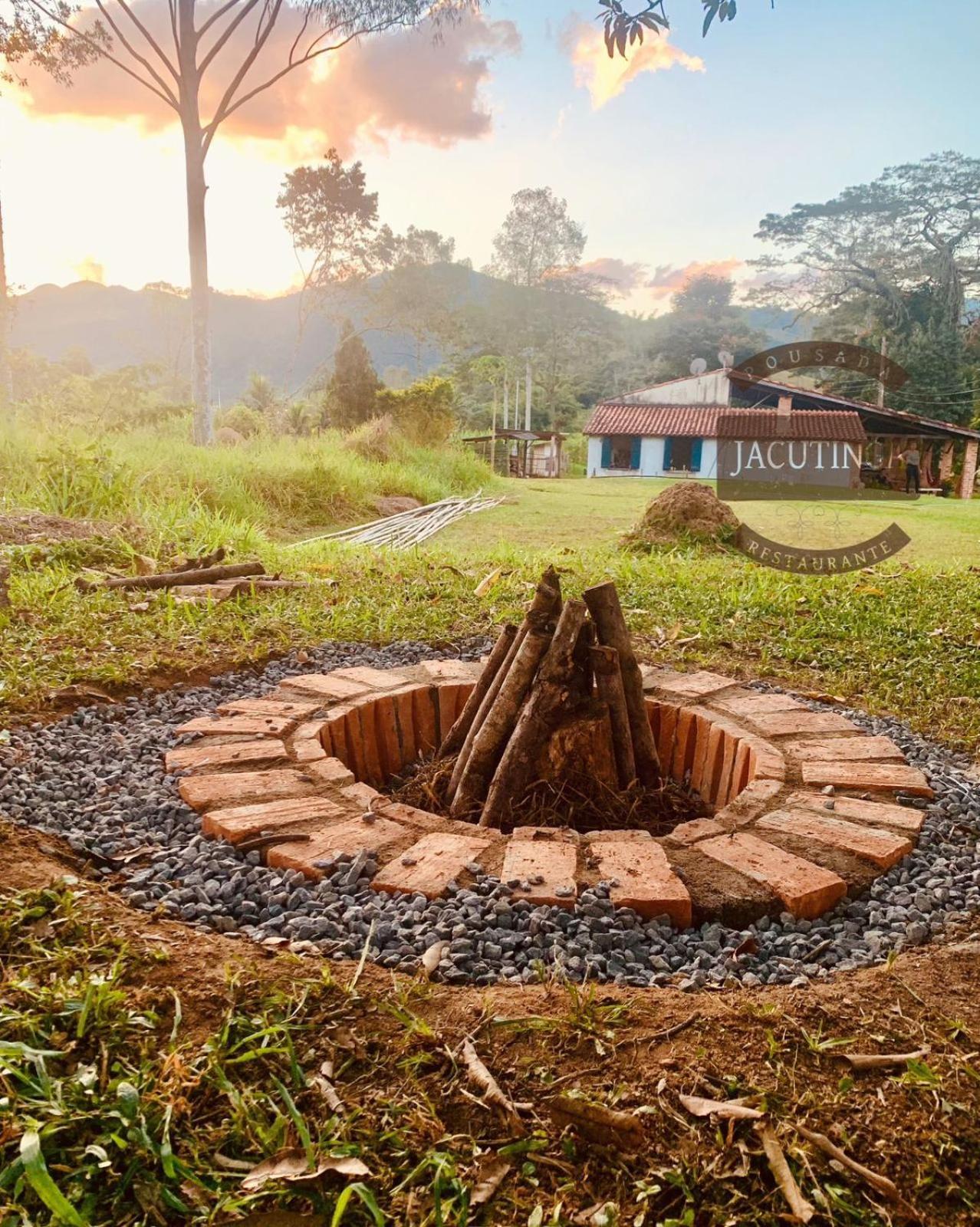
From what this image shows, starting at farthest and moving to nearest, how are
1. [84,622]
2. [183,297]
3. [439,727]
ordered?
[183,297] → [84,622] → [439,727]

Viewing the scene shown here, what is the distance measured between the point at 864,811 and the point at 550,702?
63cm

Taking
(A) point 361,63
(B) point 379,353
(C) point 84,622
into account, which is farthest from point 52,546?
(B) point 379,353

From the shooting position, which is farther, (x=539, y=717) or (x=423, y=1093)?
(x=539, y=717)

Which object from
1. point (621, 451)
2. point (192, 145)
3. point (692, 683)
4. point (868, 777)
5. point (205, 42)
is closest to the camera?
point (868, 777)

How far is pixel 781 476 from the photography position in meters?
5.30

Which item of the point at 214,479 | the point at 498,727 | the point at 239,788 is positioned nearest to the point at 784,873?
the point at 498,727

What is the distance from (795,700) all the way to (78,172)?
672cm

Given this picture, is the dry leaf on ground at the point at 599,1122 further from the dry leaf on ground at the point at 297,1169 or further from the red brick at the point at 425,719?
the red brick at the point at 425,719

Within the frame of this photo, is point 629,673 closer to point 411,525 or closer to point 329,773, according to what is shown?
point 329,773

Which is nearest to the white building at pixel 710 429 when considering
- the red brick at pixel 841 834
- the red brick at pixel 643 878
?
the red brick at pixel 841 834

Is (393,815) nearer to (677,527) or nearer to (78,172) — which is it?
(677,527)

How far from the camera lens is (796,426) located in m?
5.12

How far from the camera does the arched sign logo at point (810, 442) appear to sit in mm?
4891

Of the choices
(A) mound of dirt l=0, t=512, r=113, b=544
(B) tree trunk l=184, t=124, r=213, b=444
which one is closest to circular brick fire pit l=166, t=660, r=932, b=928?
(A) mound of dirt l=0, t=512, r=113, b=544
